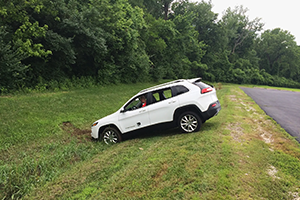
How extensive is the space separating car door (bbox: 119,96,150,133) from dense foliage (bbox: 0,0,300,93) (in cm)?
1054

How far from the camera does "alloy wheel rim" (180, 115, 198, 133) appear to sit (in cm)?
705

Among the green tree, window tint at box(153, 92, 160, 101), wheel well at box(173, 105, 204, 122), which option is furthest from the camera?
the green tree

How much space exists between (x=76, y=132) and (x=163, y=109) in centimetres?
462

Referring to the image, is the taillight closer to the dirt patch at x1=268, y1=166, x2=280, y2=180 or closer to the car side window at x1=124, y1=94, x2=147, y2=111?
the car side window at x1=124, y1=94, x2=147, y2=111

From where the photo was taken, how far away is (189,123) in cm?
711

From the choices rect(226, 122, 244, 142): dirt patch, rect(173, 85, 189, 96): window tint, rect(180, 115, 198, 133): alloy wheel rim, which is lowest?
rect(226, 122, 244, 142): dirt patch

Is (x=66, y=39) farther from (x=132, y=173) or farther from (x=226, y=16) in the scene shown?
(x=226, y=16)

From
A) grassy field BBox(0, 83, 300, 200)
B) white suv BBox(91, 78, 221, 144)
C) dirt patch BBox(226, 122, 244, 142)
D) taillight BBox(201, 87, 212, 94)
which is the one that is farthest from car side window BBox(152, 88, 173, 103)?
dirt patch BBox(226, 122, 244, 142)

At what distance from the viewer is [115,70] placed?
26.8m

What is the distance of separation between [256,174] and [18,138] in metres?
7.93

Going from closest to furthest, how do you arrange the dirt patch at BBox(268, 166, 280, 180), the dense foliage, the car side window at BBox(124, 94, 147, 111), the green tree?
the dirt patch at BBox(268, 166, 280, 180) < the car side window at BBox(124, 94, 147, 111) < the dense foliage < the green tree

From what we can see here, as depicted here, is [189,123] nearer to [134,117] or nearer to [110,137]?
[134,117]

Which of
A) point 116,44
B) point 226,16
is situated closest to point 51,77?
point 116,44

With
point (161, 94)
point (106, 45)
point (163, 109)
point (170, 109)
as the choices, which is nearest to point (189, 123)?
point (170, 109)
